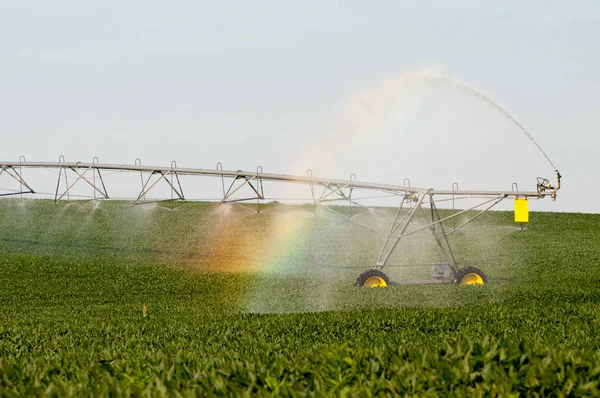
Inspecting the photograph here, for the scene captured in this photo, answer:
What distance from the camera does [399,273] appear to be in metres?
37.5

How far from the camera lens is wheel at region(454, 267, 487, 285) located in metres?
28.3

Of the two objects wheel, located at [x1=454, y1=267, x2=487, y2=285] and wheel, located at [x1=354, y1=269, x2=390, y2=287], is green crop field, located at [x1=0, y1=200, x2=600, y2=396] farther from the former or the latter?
wheel, located at [x1=454, y1=267, x2=487, y2=285]

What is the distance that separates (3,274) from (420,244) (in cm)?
2412

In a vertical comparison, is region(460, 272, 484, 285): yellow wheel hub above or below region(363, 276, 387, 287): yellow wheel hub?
above

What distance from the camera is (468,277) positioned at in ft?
93.2

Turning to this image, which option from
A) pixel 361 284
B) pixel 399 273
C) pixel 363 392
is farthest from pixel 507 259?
pixel 363 392

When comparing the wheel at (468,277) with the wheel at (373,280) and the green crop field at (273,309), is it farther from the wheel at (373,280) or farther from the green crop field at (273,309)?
the wheel at (373,280)

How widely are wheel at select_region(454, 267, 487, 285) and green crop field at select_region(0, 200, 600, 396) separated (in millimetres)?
1212

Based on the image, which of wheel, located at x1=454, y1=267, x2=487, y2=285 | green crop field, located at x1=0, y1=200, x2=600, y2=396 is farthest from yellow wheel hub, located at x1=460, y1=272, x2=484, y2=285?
green crop field, located at x1=0, y1=200, x2=600, y2=396

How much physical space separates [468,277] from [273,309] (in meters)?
6.50

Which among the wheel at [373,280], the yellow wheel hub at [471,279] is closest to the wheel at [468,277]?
the yellow wheel hub at [471,279]

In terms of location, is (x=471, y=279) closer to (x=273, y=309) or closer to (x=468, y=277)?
(x=468, y=277)

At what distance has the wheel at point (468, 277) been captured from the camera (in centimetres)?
2827

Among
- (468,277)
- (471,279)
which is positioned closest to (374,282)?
(468,277)
